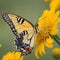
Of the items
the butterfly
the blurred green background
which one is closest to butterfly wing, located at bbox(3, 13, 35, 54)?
the butterfly

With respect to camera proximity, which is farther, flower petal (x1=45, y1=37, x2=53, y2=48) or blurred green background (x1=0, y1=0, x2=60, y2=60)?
blurred green background (x1=0, y1=0, x2=60, y2=60)

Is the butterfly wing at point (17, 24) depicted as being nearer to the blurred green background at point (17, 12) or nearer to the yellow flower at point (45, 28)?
the yellow flower at point (45, 28)

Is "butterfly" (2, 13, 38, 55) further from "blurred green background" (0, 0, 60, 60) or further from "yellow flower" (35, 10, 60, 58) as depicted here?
"blurred green background" (0, 0, 60, 60)

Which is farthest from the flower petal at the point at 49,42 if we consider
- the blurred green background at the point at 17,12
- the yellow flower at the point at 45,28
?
the blurred green background at the point at 17,12

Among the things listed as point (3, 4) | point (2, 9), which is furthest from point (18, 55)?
point (3, 4)

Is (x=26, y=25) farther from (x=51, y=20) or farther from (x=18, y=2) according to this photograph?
(x=18, y=2)
